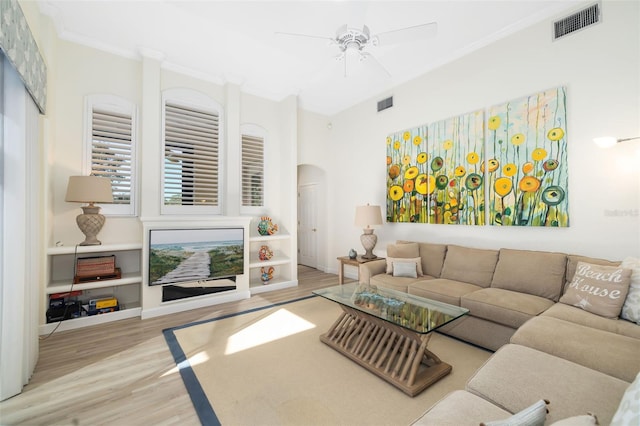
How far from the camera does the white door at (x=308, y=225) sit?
661 cm

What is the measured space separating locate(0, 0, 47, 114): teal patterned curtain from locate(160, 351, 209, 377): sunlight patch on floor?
2.49 meters

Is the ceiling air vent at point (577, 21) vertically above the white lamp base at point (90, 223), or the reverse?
the ceiling air vent at point (577, 21)

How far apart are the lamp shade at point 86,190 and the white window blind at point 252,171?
2.07 meters

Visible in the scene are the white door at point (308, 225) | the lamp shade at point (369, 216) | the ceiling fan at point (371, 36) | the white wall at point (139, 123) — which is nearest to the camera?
the ceiling fan at point (371, 36)

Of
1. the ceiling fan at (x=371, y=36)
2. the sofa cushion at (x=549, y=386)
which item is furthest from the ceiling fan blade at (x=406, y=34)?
the sofa cushion at (x=549, y=386)

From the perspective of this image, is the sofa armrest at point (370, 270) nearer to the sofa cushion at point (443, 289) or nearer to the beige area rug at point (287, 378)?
the sofa cushion at point (443, 289)

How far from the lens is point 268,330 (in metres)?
3.15

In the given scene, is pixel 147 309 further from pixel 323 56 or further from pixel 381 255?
pixel 323 56

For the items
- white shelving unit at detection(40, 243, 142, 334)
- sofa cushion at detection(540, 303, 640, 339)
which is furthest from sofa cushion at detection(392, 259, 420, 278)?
white shelving unit at detection(40, 243, 142, 334)

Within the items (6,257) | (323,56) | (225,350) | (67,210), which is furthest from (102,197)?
(323,56)

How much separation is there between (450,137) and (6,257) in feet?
15.4

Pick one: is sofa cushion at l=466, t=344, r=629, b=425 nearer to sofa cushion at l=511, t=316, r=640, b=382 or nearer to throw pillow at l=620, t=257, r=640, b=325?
sofa cushion at l=511, t=316, r=640, b=382

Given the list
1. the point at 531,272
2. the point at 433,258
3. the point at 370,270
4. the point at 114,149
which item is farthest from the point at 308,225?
the point at 531,272

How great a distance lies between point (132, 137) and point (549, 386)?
4829 mm
